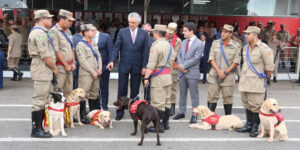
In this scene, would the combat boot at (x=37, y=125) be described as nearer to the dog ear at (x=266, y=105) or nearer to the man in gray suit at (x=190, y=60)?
the man in gray suit at (x=190, y=60)

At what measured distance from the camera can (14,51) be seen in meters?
11.5

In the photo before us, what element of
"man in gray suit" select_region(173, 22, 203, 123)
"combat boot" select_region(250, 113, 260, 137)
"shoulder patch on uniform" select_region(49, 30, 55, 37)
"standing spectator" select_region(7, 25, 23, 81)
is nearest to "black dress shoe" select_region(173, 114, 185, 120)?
"man in gray suit" select_region(173, 22, 203, 123)

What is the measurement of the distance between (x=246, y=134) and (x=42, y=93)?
12.8 ft

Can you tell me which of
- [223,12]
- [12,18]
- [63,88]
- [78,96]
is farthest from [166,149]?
[12,18]

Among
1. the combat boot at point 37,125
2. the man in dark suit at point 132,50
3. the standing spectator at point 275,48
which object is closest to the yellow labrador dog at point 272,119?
the man in dark suit at point 132,50

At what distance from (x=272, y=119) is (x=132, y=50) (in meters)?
3.08

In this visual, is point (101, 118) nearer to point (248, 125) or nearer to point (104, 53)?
point (104, 53)

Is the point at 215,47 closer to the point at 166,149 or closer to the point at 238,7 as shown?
the point at 166,149

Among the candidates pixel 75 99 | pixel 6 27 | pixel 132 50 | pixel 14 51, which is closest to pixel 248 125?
pixel 132 50

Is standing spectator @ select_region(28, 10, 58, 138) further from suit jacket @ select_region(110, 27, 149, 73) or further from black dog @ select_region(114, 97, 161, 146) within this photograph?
suit jacket @ select_region(110, 27, 149, 73)

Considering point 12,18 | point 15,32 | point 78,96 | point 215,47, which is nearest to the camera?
point 78,96

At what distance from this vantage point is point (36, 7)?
14.6 meters

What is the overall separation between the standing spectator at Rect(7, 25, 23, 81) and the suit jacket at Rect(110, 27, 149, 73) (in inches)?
245

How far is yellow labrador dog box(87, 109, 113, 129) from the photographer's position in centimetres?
616
